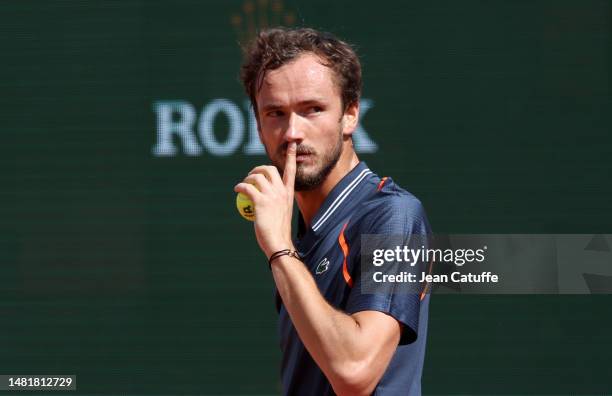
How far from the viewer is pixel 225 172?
14.7 ft

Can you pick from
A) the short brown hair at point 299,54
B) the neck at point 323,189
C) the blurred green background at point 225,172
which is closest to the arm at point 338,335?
the neck at point 323,189

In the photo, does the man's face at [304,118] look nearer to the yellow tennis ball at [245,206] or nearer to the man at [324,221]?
the man at [324,221]

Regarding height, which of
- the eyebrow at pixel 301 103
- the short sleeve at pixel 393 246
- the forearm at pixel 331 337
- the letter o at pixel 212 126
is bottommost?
the forearm at pixel 331 337

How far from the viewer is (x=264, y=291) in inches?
175

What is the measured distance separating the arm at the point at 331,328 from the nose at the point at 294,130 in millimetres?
215

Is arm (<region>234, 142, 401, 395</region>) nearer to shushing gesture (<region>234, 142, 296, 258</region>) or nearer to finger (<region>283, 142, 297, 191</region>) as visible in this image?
shushing gesture (<region>234, 142, 296, 258</region>)

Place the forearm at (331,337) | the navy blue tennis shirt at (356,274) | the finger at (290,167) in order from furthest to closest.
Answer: the finger at (290,167) → the navy blue tennis shirt at (356,274) → the forearm at (331,337)

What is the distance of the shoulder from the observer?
182 cm

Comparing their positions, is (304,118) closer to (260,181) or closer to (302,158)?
(302,158)

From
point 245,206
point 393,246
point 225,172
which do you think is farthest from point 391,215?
point 225,172

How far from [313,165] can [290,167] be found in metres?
0.08

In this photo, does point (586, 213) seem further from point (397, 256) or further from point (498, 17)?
point (397, 256)

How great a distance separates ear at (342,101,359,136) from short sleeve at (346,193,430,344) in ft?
0.91

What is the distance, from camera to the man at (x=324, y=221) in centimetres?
171
